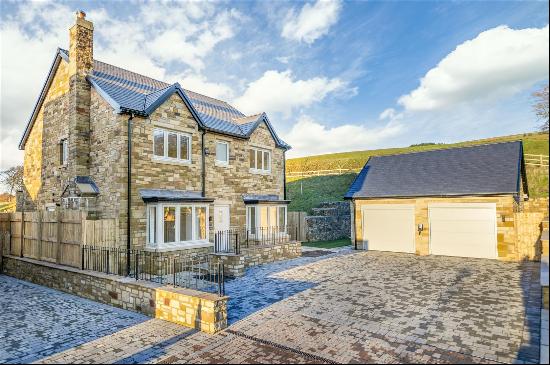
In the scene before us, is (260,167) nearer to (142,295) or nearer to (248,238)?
(248,238)

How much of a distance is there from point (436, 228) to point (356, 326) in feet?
43.3

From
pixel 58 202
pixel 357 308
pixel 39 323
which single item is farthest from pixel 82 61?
pixel 357 308

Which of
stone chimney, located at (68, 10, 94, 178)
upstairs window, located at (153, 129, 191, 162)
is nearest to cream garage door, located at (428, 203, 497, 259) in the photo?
upstairs window, located at (153, 129, 191, 162)

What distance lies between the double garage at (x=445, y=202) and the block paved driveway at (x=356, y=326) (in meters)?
4.74

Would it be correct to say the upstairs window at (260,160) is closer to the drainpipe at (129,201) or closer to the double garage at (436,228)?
the double garage at (436,228)

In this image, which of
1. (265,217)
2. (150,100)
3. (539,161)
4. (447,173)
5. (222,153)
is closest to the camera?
(150,100)

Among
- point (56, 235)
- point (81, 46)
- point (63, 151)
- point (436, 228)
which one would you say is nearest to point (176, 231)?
point (56, 235)

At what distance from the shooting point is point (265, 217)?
2047 cm

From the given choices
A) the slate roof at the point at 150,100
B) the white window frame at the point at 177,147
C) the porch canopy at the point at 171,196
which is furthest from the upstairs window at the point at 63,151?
the porch canopy at the point at 171,196

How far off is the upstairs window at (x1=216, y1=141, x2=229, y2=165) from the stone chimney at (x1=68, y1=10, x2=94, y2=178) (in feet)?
20.2

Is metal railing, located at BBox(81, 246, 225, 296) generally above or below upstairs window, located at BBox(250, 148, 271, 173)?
below

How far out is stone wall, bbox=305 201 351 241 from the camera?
2714 centimetres

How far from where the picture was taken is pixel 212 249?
16.3 meters

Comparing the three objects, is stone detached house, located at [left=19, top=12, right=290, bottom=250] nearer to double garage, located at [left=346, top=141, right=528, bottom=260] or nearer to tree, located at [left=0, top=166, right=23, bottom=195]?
double garage, located at [left=346, top=141, right=528, bottom=260]
